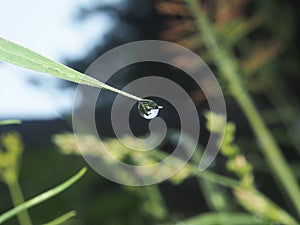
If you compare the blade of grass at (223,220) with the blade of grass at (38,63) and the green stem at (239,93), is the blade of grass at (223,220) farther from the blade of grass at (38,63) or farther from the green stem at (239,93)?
the blade of grass at (38,63)

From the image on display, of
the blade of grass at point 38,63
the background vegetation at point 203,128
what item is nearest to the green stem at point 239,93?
the background vegetation at point 203,128

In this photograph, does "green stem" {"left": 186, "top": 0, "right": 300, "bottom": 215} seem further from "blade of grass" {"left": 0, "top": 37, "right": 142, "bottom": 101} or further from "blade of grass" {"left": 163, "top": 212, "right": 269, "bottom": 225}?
"blade of grass" {"left": 0, "top": 37, "right": 142, "bottom": 101}

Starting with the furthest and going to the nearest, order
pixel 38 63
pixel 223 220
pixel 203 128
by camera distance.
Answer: pixel 203 128 < pixel 223 220 < pixel 38 63

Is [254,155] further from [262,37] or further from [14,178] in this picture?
[14,178]

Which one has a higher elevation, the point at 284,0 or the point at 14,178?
the point at 284,0

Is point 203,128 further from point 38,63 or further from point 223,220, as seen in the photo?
point 38,63

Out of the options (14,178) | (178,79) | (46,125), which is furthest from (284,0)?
(14,178)

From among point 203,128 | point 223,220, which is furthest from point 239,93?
point 203,128

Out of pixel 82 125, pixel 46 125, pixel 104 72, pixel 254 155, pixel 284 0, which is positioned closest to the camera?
pixel 82 125

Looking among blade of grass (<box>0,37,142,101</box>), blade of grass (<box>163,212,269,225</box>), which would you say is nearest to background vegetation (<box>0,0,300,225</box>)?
blade of grass (<box>163,212,269,225</box>)
